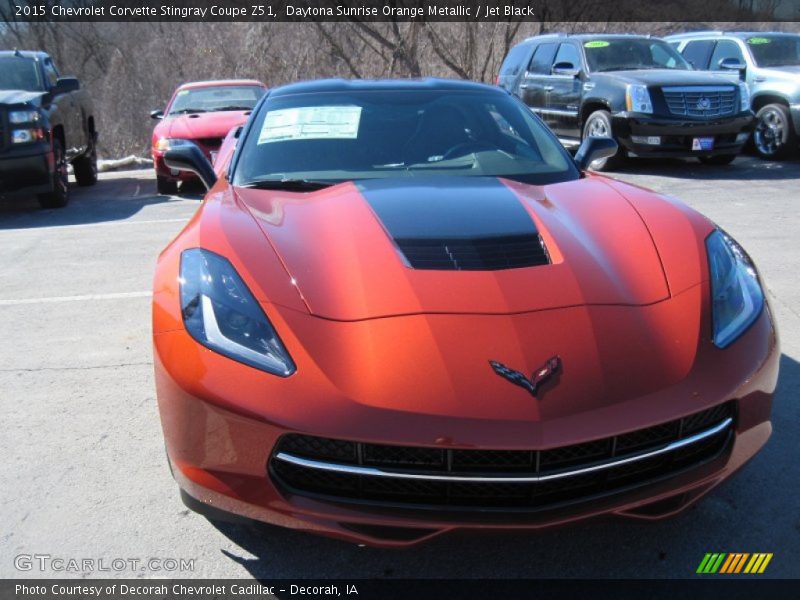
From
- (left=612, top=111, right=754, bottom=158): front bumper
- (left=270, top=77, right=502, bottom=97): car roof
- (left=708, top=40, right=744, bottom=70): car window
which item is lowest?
(left=612, top=111, right=754, bottom=158): front bumper

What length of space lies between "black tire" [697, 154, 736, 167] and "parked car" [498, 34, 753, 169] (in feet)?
0.05

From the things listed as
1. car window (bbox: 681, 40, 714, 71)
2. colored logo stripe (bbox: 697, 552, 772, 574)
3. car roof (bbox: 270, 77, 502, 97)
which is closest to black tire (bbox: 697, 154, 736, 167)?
car window (bbox: 681, 40, 714, 71)

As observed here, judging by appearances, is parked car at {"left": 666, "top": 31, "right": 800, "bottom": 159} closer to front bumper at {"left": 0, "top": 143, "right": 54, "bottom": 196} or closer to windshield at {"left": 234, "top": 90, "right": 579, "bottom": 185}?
windshield at {"left": 234, "top": 90, "right": 579, "bottom": 185}

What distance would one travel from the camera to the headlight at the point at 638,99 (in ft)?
32.2

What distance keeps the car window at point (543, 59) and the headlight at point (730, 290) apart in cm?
969

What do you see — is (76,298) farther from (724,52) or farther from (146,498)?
(724,52)

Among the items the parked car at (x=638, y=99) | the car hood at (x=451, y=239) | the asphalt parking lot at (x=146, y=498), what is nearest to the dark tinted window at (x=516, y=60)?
the parked car at (x=638, y=99)

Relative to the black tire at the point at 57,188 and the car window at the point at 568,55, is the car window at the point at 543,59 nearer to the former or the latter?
the car window at the point at 568,55

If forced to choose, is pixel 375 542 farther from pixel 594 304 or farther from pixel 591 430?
pixel 594 304

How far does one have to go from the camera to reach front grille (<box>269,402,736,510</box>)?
6.49ft

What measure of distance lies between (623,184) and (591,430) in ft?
5.62

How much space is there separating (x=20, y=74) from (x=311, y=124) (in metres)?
7.81

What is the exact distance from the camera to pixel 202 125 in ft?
32.8

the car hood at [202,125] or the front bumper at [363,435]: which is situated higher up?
the front bumper at [363,435]
